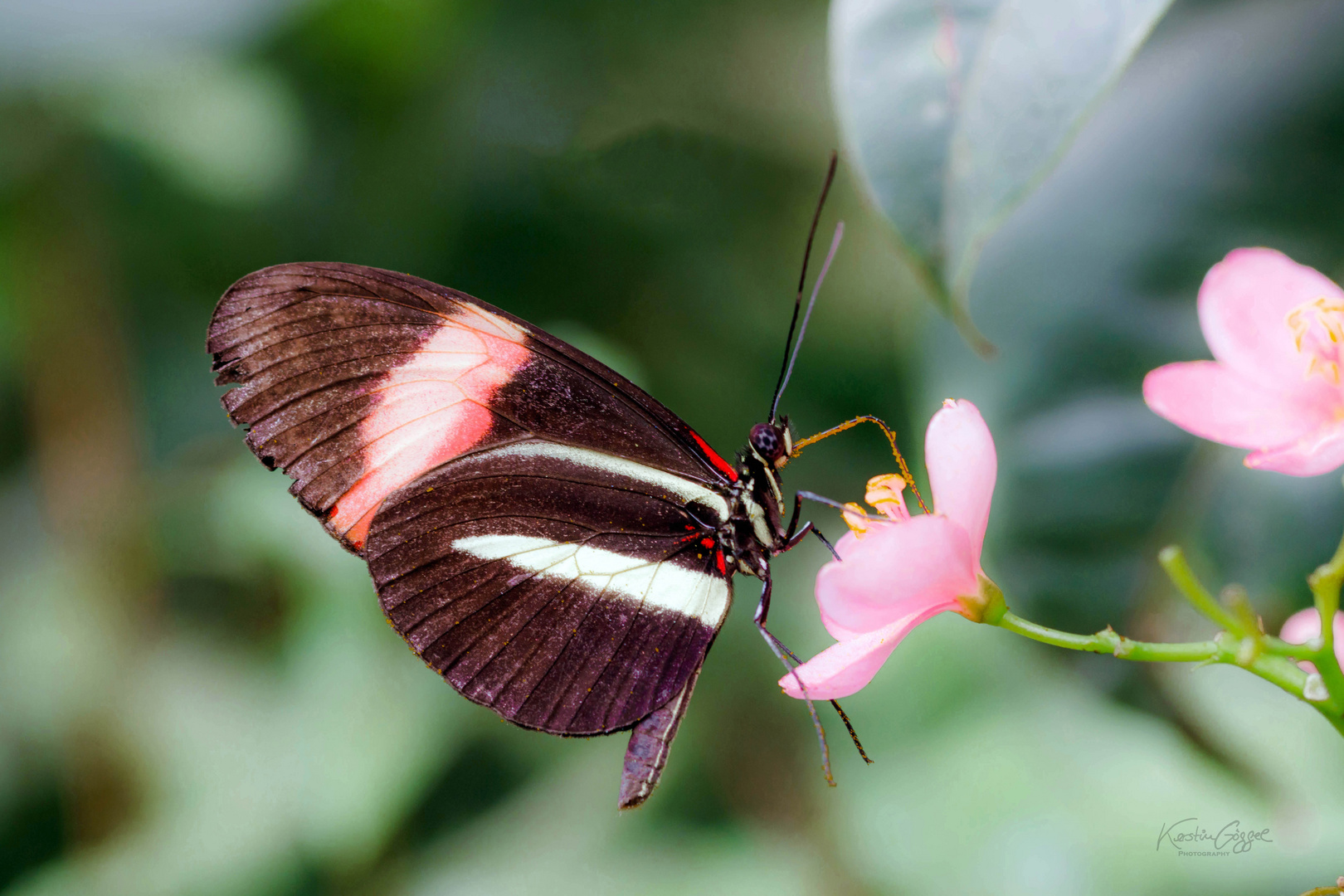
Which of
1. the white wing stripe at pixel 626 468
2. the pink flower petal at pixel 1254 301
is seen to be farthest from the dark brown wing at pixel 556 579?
the pink flower petal at pixel 1254 301

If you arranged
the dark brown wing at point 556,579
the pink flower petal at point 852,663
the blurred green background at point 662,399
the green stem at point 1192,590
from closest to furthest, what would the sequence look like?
the green stem at point 1192,590 → the pink flower petal at point 852,663 → the dark brown wing at point 556,579 → the blurred green background at point 662,399

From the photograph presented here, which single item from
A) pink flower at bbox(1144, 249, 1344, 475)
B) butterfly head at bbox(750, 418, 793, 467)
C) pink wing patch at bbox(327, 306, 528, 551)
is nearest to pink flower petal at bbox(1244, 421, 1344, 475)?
pink flower at bbox(1144, 249, 1344, 475)

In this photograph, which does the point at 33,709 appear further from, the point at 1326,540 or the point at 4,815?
the point at 1326,540

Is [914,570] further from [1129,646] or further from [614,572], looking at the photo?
[614,572]

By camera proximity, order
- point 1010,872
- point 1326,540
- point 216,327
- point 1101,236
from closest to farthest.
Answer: point 216,327
point 1326,540
point 1101,236
point 1010,872

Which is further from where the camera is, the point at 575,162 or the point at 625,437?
the point at 575,162

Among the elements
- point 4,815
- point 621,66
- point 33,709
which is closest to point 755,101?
point 621,66

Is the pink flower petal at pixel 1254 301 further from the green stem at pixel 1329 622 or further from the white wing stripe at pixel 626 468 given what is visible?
the white wing stripe at pixel 626 468
